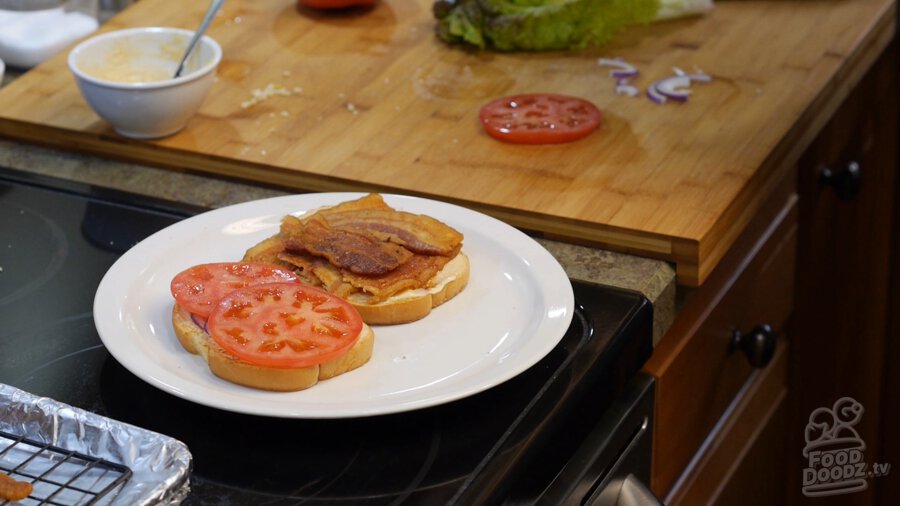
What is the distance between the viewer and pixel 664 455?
1306mm

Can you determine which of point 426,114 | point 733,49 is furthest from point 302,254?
point 733,49

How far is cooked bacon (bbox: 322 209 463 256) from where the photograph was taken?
3.55 ft

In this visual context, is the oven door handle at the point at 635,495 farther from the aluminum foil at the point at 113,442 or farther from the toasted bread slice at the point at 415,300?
the aluminum foil at the point at 113,442

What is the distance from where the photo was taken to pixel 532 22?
1.70 m

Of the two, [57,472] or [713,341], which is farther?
[713,341]

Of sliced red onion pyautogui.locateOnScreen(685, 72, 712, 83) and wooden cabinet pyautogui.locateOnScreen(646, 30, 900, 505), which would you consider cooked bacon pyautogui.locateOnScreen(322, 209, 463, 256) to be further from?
sliced red onion pyautogui.locateOnScreen(685, 72, 712, 83)

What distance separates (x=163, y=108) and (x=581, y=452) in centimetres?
67

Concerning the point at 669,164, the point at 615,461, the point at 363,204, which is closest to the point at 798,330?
the point at 669,164

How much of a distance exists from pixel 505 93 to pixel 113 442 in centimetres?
88

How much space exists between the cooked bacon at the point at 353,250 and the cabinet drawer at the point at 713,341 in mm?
327

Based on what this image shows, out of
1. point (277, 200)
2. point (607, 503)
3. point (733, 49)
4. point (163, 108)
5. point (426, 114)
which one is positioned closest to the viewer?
point (607, 503)

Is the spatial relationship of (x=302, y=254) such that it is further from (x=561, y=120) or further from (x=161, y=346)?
(x=561, y=120)

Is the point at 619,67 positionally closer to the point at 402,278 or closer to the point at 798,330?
the point at 798,330

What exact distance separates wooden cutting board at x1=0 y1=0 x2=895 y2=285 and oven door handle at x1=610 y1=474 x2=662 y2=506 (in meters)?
0.23
